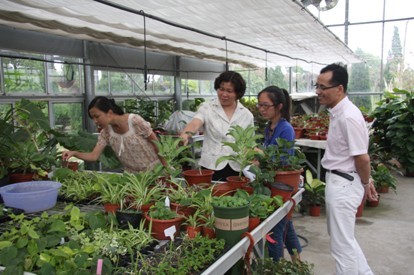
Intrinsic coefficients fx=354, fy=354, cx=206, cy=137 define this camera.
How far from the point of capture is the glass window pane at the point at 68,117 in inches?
243

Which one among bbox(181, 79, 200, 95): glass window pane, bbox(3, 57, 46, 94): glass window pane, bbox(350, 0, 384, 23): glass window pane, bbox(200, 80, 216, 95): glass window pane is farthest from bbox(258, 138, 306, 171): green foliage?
bbox(350, 0, 384, 23): glass window pane

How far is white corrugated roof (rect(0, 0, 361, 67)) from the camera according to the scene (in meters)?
3.43

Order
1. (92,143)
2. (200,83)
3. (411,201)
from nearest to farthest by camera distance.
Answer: (92,143)
(411,201)
(200,83)

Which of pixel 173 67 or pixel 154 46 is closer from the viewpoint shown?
pixel 154 46

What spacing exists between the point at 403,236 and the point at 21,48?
5704mm

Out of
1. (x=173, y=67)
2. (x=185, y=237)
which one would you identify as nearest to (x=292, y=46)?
(x=173, y=67)

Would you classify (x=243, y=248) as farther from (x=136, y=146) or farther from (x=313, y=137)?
(x=313, y=137)

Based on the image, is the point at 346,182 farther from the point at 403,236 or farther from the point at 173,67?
the point at 173,67

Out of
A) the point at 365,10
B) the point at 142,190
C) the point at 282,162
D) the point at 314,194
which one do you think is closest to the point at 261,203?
the point at 282,162

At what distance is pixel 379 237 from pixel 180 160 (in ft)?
9.75

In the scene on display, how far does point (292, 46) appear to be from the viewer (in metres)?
6.86

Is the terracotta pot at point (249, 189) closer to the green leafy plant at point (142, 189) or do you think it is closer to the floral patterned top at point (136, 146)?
the green leafy plant at point (142, 189)

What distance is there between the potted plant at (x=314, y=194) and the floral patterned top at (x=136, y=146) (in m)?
2.64

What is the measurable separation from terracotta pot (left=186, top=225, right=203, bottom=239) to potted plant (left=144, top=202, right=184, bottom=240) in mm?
55
